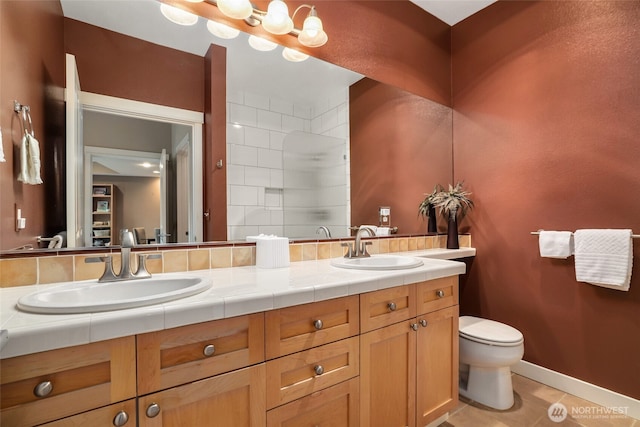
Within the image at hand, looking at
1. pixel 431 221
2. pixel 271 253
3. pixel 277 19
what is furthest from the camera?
pixel 431 221

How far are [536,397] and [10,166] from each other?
9.12 feet

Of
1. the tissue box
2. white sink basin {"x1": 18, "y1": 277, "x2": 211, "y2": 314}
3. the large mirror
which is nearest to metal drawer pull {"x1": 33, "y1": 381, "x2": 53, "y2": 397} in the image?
white sink basin {"x1": 18, "y1": 277, "x2": 211, "y2": 314}

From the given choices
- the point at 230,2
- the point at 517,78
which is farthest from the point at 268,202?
the point at 517,78

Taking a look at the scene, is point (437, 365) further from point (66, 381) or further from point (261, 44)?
point (261, 44)

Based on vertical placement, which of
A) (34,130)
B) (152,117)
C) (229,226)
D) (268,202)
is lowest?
(229,226)

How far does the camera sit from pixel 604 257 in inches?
63.3

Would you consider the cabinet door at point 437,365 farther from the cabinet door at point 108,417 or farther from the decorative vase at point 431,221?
the cabinet door at point 108,417

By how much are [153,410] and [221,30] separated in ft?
5.21

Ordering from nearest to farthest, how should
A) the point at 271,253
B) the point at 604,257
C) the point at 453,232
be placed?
the point at 271,253 < the point at 604,257 < the point at 453,232

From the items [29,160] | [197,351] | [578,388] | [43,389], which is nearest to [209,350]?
[197,351]

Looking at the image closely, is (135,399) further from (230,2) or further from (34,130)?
(230,2)

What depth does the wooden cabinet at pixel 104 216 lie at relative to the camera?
1167mm

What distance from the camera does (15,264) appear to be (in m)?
1.01

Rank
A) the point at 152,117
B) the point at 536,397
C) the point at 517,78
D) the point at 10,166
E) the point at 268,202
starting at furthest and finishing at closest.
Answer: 1. the point at 517,78
2. the point at 536,397
3. the point at 268,202
4. the point at 152,117
5. the point at 10,166
